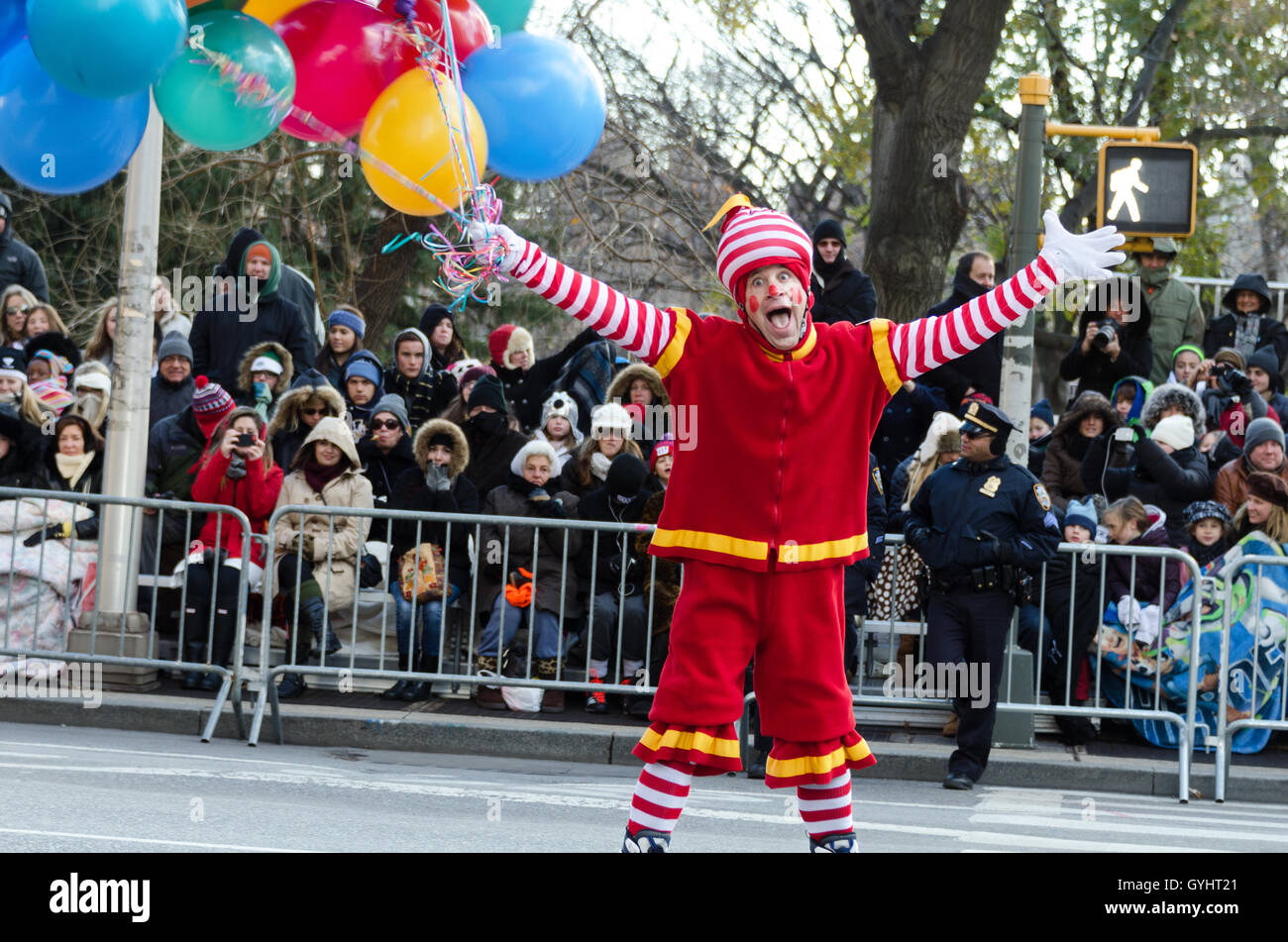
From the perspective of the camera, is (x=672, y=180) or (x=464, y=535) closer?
(x=464, y=535)

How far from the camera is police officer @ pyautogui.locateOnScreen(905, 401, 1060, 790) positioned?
8.84 meters

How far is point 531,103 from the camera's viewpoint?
626cm

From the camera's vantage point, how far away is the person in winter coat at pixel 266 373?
38.2 feet

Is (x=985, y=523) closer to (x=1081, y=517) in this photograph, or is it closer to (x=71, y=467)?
(x=1081, y=517)

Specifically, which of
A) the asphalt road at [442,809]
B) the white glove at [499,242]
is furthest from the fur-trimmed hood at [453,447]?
the white glove at [499,242]

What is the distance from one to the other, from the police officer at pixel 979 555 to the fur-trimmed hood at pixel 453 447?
9.22ft

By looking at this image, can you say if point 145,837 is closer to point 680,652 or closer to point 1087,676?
point 680,652

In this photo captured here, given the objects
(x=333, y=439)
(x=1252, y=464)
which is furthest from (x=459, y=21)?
(x=1252, y=464)

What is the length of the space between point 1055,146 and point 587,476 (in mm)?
14201

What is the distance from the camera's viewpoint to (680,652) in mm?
5234

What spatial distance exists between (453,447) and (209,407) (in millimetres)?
1721

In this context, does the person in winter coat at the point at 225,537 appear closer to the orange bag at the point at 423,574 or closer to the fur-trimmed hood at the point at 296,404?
the fur-trimmed hood at the point at 296,404

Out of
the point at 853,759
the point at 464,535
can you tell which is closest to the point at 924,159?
the point at 464,535

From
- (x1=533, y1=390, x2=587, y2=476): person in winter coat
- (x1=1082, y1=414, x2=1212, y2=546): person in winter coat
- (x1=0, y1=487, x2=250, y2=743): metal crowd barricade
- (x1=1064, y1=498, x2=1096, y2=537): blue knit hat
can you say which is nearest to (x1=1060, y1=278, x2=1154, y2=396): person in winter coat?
(x1=1082, y1=414, x2=1212, y2=546): person in winter coat
